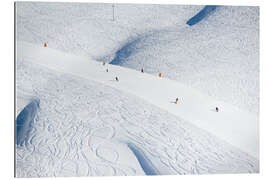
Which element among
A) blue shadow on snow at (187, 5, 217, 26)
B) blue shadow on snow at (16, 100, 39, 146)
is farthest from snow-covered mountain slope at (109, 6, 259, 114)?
blue shadow on snow at (16, 100, 39, 146)

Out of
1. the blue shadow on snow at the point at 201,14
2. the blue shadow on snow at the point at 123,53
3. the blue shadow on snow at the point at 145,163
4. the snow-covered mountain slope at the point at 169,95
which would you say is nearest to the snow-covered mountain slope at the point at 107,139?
the blue shadow on snow at the point at 145,163

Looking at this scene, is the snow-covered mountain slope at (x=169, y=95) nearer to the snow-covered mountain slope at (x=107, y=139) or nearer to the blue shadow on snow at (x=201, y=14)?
the snow-covered mountain slope at (x=107, y=139)

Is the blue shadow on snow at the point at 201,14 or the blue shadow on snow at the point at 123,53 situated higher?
the blue shadow on snow at the point at 201,14

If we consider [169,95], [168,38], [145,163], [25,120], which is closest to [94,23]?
[168,38]
